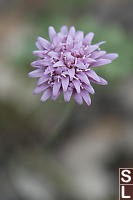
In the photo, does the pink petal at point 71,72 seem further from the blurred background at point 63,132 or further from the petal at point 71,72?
the blurred background at point 63,132

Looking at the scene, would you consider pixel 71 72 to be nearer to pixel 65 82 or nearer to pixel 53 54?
pixel 65 82

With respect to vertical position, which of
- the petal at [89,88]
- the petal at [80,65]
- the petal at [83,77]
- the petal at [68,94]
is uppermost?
the petal at [80,65]

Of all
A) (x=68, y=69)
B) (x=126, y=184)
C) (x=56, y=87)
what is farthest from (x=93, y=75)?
(x=126, y=184)

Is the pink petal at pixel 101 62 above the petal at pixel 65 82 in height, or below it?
above

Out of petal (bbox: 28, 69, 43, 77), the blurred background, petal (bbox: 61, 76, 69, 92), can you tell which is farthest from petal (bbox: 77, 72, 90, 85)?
the blurred background


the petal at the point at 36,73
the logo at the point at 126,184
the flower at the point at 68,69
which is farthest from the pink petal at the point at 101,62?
the logo at the point at 126,184

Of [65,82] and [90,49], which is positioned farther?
[90,49]

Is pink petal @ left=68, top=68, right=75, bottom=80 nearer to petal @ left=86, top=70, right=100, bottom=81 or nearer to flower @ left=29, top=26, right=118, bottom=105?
flower @ left=29, top=26, right=118, bottom=105
